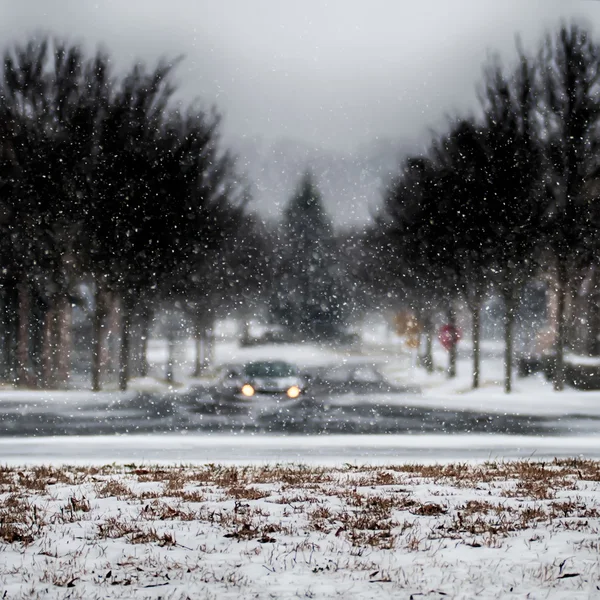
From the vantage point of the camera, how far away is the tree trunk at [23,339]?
22.5m

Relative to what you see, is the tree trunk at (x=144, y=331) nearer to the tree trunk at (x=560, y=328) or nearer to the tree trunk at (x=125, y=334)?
the tree trunk at (x=125, y=334)

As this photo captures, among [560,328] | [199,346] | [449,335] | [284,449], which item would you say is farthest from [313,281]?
[284,449]

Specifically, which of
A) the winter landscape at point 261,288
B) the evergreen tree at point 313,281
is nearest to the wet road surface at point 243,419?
the winter landscape at point 261,288

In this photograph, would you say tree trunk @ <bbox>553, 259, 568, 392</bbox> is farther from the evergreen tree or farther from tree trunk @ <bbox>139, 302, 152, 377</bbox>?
the evergreen tree

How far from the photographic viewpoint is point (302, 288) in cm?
5600

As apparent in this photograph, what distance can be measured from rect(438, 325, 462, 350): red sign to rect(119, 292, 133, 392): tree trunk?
9.57 metres

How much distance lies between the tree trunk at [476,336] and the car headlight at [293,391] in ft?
19.0

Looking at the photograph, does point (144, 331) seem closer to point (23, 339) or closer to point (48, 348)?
point (48, 348)

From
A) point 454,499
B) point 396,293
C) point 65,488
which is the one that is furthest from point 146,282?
point 454,499

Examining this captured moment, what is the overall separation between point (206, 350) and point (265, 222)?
6.51 metres

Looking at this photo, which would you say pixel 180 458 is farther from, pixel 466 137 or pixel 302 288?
pixel 302 288

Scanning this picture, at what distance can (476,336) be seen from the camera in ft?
80.4

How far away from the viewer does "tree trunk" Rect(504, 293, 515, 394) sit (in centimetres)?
2327

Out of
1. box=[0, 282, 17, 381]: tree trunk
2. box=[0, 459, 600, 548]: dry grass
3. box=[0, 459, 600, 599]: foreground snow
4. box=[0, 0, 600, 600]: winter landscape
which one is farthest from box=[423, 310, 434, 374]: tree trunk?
box=[0, 459, 600, 599]: foreground snow
